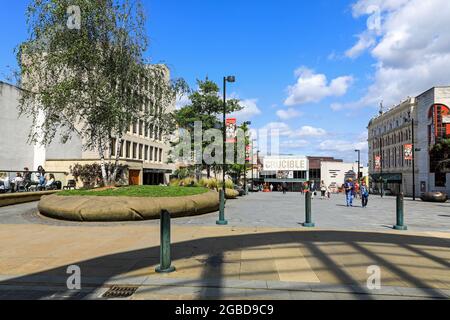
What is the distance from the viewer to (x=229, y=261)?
6570 mm

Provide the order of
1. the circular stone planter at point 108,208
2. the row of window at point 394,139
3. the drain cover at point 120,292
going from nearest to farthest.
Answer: the drain cover at point 120,292, the circular stone planter at point 108,208, the row of window at point 394,139

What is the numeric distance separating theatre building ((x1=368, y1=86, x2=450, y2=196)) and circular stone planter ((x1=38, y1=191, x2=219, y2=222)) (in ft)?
109

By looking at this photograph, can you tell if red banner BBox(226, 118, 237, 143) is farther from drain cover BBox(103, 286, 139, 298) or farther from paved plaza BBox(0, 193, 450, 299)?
drain cover BBox(103, 286, 139, 298)

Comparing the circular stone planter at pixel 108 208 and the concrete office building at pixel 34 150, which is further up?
the concrete office building at pixel 34 150

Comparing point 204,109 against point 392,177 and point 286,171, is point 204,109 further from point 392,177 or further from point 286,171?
point 286,171

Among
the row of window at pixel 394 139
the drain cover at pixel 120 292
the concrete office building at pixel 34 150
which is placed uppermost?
the row of window at pixel 394 139

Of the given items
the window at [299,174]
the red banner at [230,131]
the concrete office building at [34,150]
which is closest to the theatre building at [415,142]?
the window at [299,174]

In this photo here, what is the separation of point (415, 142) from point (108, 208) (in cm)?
5432

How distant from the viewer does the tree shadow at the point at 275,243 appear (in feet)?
18.1

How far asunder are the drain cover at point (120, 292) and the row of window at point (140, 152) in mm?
30208

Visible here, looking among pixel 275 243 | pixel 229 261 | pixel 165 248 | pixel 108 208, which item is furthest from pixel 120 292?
pixel 108 208

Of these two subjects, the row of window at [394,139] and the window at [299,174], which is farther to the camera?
the window at [299,174]

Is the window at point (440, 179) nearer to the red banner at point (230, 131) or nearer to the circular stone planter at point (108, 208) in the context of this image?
the red banner at point (230, 131)
